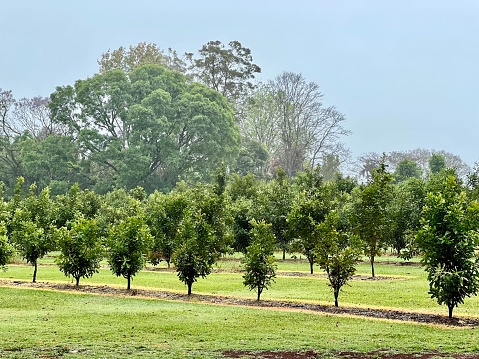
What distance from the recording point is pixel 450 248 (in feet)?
56.2

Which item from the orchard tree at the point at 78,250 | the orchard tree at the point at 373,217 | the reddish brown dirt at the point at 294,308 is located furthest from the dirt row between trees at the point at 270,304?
the orchard tree at the point at 373,217

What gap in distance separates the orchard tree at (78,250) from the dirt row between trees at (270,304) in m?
0.84

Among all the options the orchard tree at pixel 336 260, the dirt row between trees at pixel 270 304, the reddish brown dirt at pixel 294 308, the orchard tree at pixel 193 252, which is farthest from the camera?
the orchard tree at pixel 193 252

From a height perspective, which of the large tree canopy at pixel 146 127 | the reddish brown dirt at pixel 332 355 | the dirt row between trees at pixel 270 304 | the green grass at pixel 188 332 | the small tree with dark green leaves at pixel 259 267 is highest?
the large tree canopy at pixel 146 127

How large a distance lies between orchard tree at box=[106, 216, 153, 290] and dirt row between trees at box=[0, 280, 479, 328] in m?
0.88

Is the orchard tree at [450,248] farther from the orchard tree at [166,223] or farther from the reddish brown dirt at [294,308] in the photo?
the orchard tree at [166,223]

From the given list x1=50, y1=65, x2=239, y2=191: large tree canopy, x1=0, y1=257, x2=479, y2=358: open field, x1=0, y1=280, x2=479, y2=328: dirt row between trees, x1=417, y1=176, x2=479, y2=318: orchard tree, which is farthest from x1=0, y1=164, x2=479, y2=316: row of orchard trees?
x1=50, y1=65, x2=239, y2=191: large tree canopy

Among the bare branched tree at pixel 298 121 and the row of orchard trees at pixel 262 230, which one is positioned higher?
the bare branched tree at pixel 298 121

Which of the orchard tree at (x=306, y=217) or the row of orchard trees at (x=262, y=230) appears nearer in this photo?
the row of orchard trees at (x=262, y=230)

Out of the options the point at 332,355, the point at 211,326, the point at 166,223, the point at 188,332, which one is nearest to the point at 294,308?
the point at 211,326

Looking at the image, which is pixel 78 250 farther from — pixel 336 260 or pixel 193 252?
pixel 336 260

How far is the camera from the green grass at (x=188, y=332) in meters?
12.8

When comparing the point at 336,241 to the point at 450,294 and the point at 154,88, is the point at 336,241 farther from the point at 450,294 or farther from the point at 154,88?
the point at 154,88

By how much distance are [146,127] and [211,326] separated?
52.6 meters
